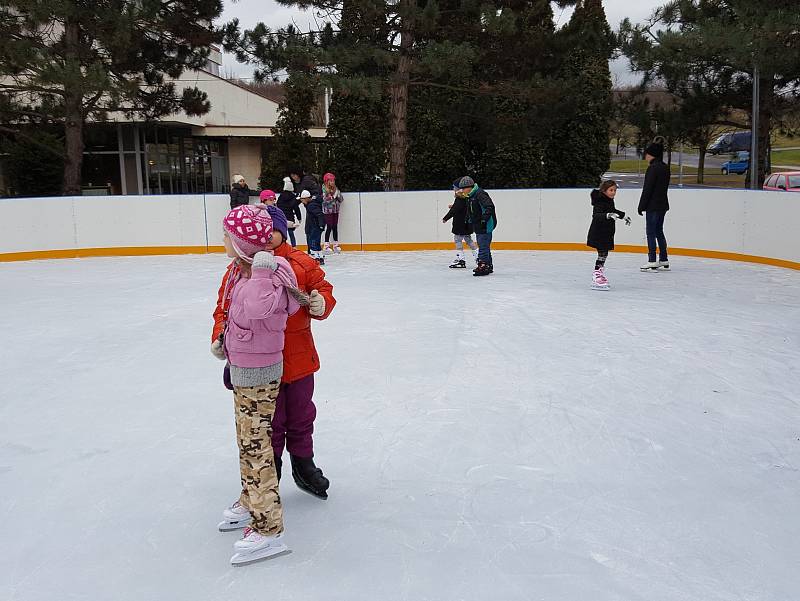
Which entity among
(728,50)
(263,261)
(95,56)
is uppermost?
(95,56)

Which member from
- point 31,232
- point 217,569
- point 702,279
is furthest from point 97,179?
point 217,569

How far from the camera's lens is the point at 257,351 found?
109 inches

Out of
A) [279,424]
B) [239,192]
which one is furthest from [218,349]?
[239,192]

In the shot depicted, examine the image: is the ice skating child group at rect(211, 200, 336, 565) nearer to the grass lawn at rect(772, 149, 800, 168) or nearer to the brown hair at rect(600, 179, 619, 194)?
Result: the brown hair at rect(600, 179, 619, 194)

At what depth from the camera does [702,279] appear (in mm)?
9539

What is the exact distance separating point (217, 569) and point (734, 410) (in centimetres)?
312

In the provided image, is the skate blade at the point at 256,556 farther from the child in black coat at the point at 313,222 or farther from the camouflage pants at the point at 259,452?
the child in black coat at the point at 313,222

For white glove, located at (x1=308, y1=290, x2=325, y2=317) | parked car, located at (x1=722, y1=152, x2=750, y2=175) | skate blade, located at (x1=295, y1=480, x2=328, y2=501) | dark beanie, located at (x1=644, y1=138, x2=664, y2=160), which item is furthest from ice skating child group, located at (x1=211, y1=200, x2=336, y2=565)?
parked car, located at (x1=722, y1=152, x2=750, y2=175)

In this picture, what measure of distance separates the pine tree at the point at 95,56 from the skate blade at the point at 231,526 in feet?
44.4

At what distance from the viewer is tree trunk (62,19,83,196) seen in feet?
49.7

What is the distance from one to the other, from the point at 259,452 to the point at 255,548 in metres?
0.35

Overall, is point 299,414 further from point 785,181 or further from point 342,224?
point 785,181

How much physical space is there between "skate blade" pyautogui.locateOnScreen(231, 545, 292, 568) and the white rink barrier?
10.3 metres

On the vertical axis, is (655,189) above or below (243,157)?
below
